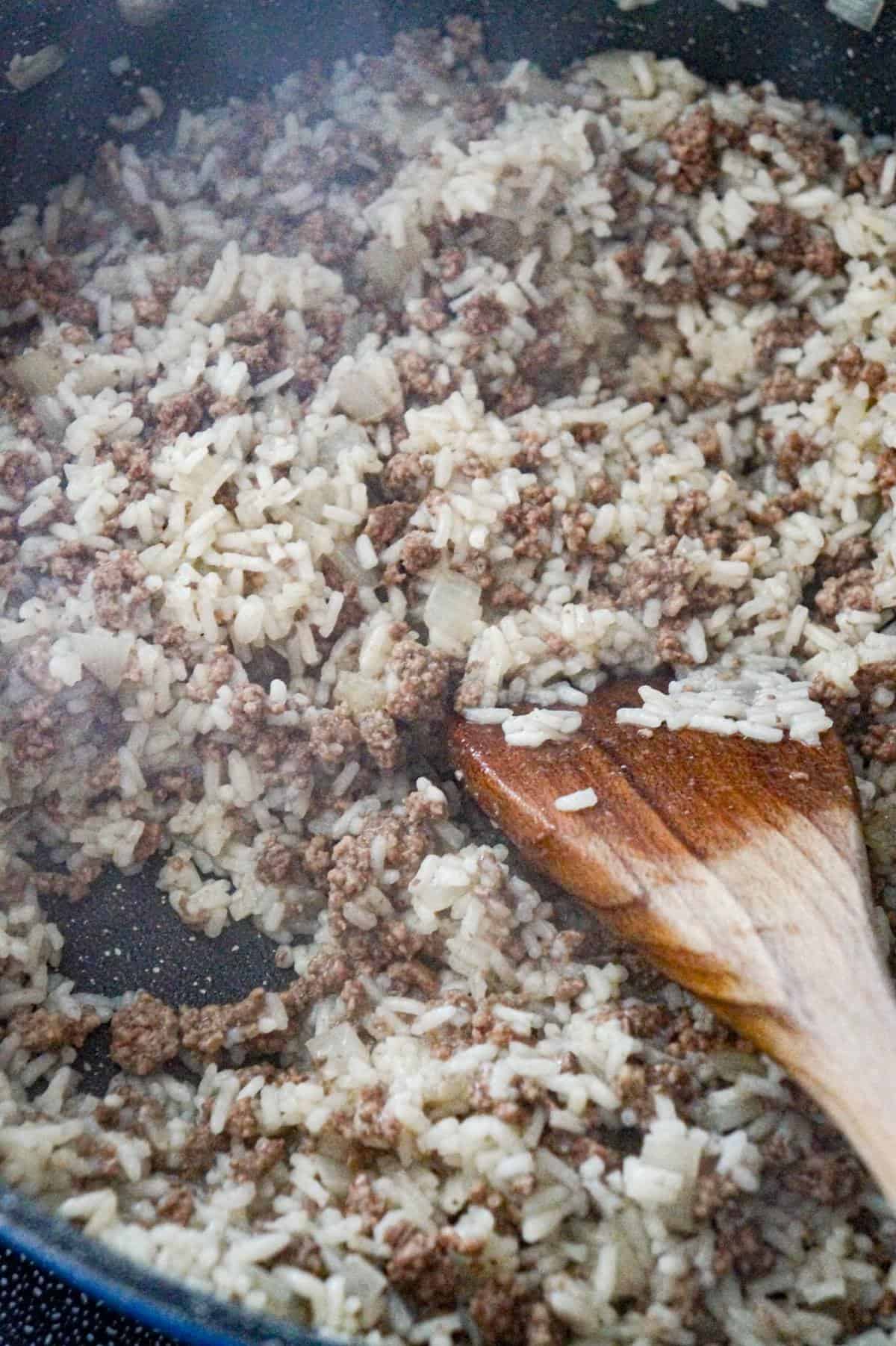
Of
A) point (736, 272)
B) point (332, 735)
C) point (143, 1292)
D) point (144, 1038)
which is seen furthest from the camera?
point (736, 272)

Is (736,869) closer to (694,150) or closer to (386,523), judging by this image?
(386,523)

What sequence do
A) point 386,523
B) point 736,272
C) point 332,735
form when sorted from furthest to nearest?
point 736,272 < point 386,523 < point 332,735

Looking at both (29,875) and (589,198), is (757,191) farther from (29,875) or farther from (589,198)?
(29,875)

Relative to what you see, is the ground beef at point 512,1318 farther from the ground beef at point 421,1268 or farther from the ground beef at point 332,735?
the ground beef at point 332,735

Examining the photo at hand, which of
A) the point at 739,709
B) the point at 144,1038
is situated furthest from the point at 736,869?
the point at 144,1038

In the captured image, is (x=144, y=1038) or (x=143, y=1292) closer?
(x=143, y=1292)

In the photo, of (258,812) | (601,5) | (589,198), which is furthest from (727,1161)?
(601,5)
